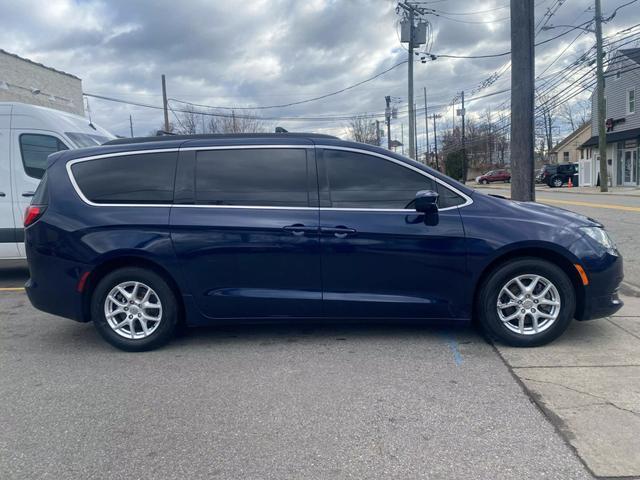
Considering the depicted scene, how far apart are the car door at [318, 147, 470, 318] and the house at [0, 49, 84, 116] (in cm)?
1697

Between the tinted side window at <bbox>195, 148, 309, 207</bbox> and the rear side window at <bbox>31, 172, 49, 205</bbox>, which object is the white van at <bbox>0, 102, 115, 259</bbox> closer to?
the rear side window at <bbox>31, 172, 49, 205</bbox>

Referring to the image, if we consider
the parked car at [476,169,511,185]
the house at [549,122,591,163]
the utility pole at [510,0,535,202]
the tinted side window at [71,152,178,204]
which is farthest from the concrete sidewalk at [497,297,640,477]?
the house at [549,122,591,163]

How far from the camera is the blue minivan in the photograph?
14.8 ft

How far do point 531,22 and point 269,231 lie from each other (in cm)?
551

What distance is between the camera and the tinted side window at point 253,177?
4.64 metres

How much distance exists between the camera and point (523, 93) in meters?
7.47

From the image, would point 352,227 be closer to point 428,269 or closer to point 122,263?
point 428,269

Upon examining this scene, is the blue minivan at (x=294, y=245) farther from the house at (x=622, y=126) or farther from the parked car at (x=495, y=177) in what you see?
the parked car at (x=495, y=177)

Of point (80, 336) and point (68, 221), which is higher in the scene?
point (68, 221)

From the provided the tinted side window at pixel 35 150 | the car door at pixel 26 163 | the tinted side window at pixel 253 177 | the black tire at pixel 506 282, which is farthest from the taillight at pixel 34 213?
the black tire at pixel 506 282

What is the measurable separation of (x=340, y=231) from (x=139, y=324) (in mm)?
2002

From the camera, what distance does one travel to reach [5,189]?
746cm

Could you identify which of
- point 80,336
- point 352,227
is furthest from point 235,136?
point 80,336

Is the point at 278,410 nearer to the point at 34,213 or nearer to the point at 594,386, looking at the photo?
the point at 594,386
